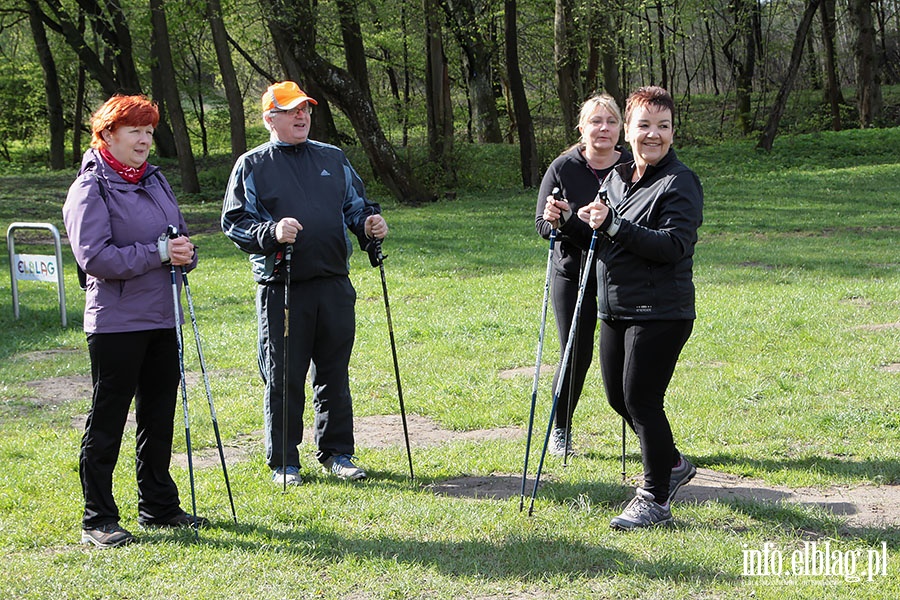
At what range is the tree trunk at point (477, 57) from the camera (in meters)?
26.1

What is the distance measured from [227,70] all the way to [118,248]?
1907cm

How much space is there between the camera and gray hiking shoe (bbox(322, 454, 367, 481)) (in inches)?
225

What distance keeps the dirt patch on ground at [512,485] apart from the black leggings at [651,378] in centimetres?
56

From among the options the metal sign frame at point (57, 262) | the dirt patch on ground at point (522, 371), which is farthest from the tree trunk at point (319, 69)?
the dirt patch on ground at point (522, 371)

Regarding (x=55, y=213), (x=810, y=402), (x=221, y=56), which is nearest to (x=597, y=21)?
(x=221, y=56)

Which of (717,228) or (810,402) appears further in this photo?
(717,228)

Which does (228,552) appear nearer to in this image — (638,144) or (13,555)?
(13,555)

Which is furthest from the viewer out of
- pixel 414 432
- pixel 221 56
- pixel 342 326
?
pixel 221 56

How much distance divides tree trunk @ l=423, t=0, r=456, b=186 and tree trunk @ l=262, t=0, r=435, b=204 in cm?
203

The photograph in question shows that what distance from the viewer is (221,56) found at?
22469 millimetres

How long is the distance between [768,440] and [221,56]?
19.1m

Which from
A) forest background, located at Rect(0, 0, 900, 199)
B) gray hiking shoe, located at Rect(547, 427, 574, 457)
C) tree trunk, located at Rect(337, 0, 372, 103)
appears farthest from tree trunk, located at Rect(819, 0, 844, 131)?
gray hiking shoe, located at Rect(547, 427, 574, 457)

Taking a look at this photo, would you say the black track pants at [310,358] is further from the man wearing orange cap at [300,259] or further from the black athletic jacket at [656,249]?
the black athletic jacket at [656,249]

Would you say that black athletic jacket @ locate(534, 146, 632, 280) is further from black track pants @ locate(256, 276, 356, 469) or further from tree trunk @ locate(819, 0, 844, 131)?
tree trunk @ locate(819, 0, 844, 131)
